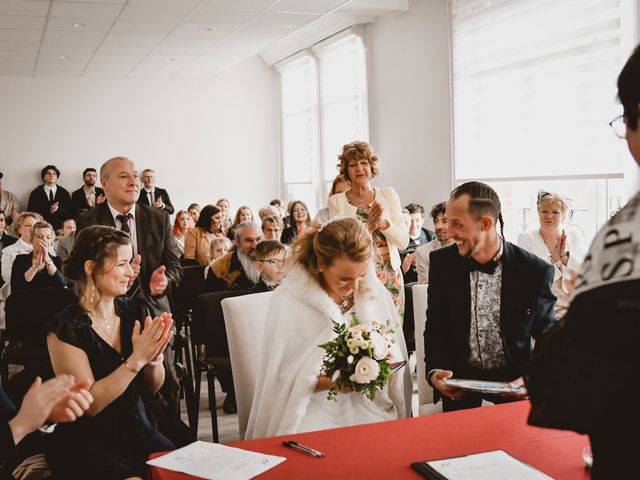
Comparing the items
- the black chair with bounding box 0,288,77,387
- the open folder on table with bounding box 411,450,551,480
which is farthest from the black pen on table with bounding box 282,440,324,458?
the black chair with bounding box 0,288,77,387

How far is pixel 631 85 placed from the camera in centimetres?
96

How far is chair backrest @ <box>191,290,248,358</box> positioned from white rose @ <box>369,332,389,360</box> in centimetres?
199

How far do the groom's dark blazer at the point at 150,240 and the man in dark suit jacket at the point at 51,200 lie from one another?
8805 mm

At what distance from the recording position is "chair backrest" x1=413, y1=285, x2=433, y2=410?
3.20 m

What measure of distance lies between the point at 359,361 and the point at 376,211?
239cm

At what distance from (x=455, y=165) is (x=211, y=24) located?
350 centimetres

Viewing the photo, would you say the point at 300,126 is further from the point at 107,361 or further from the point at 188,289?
the point at 107,361

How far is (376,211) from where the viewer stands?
4.77m

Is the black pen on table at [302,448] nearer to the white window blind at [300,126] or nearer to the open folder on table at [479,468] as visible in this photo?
the open folder on table at [479,468]

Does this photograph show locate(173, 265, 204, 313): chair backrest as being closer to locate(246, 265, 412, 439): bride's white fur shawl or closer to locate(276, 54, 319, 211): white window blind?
locate(246, 265, 412, 439): bride's white fur shawl

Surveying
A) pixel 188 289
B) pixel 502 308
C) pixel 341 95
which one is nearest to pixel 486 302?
pixel 502 308

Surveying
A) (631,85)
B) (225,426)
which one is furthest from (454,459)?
(225,426)

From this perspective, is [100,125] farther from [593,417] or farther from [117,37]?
[593,417]

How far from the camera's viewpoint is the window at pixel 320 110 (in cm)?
1080
